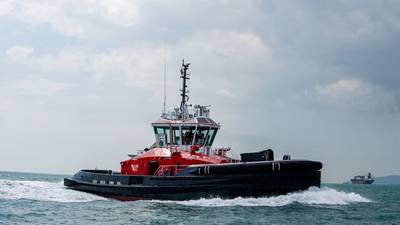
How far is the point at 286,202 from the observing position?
23.8m

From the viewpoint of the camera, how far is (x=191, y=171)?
81.9 ft

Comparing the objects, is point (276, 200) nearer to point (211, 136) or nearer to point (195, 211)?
point (195, 211)

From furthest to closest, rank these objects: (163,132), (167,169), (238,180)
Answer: (163,132), (167,169), (238,180)

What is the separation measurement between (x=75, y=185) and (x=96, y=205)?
695cm

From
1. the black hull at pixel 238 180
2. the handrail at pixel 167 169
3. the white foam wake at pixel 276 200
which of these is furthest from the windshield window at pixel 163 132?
the white foam wake at pixel 276 200

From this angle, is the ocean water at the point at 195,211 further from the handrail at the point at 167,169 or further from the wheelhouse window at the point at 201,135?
the wheelhouse window at the point at 201,135

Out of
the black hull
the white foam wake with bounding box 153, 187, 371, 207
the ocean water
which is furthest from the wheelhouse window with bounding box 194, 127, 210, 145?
the white foam wake with bounding box 153, 187, 371, 207

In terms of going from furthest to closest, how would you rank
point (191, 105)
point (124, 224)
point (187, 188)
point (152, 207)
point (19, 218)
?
point (191, 105) → point (187, 188) → point (152, 207) → point (19, 218) → point (124, 224)

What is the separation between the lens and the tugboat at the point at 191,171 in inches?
941

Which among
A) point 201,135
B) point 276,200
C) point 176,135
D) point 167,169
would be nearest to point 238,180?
point 276,200

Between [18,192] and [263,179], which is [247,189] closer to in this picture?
[263,179]

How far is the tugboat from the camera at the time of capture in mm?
23891

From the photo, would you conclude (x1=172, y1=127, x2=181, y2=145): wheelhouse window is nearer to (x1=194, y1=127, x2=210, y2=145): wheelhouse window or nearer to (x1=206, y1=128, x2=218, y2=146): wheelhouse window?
(x1=194, y1=127, x2=210, y2=145): wheelhouse window

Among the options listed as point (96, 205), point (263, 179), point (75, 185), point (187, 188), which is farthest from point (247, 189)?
point (75, 185)
